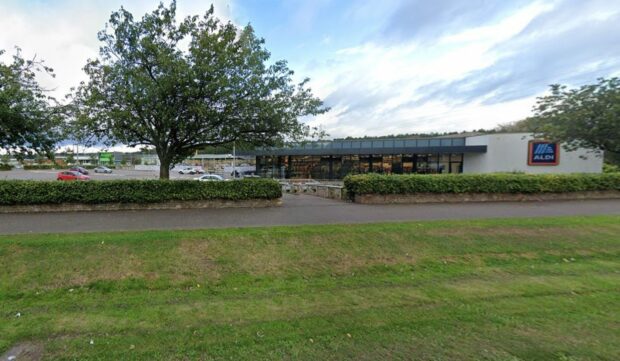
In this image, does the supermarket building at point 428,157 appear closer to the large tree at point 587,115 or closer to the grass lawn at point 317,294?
the large tree at point 587,115

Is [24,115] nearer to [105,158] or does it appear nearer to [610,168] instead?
[610,168]

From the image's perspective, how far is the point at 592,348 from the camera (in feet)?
10.9

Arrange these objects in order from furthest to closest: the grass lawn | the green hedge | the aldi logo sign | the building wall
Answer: the aldi logo sign
the building wall
the green hedge
the grass lawn

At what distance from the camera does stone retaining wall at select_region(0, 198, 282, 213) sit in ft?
38.3

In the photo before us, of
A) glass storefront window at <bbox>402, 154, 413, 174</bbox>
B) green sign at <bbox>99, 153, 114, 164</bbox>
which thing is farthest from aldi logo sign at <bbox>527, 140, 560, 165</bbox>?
green sign at <bbox>99, 153, 114, 164</bbox>

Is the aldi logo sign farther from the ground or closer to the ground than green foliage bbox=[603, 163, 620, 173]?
farther from the ground

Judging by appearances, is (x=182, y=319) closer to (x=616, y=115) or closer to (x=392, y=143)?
(x=616, y=115)

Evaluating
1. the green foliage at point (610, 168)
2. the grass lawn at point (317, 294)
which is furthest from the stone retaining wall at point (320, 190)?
the green foliage at point (610, 168)

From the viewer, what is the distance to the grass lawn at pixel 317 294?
3.43 m

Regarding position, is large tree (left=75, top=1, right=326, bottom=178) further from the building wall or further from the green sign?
the green sign

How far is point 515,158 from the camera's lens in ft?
90.2

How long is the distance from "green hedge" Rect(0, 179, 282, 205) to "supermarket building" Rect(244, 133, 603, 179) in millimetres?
11477

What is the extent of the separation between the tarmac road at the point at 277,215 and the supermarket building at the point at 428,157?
1311 centimetres

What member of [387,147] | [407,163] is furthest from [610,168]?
[387,147]
